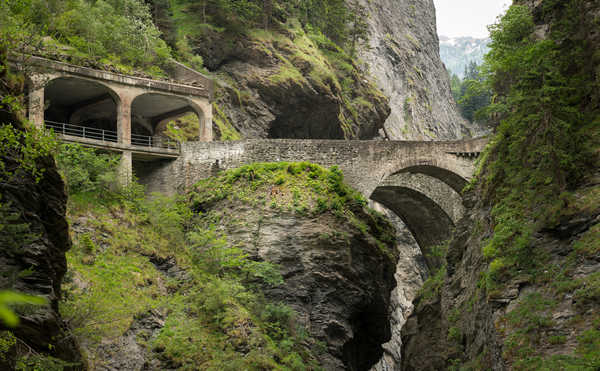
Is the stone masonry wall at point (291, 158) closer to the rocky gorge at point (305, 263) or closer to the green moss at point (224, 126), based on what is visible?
the rocky gorge at point (305, 263)

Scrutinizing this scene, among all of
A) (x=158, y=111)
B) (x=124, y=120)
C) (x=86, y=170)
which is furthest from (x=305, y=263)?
(x=158, y=111)

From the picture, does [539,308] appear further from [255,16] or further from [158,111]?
[255,16]

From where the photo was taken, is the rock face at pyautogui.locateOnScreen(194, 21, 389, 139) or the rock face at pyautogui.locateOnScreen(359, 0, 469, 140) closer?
the rock face at pyautogui.locateOnScreen(194, 21, 389, 139)

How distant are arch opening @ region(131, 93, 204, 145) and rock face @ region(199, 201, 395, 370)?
268 inches

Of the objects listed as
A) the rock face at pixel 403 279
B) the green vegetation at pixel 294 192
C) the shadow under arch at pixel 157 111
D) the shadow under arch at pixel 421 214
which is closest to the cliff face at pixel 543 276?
the green vegetation at pixel 294 192

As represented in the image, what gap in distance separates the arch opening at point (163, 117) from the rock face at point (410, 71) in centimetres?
2438

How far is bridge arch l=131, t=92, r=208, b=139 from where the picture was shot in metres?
27.2

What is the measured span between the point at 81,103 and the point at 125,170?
547cm

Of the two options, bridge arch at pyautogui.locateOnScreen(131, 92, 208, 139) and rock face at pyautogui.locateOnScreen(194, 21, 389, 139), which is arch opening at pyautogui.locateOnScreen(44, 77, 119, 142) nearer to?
bridge arch at pyautogui.locateOnScreen(131, 92, 208, 139)

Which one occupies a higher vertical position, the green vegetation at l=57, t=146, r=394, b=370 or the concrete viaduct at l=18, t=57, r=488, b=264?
the concrete viaduct at l=18, t=57, r=488, b=264

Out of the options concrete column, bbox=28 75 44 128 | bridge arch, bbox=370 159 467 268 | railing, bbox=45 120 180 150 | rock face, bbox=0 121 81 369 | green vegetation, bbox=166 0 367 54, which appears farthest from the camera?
green vegetation, bbox=166 0 367 54

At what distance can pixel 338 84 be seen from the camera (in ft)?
136

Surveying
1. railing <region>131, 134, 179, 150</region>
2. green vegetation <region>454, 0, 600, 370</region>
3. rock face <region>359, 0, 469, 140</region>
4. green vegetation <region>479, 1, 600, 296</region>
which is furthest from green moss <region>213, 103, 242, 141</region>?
rock face <region>359, 0, 469, 140</region>

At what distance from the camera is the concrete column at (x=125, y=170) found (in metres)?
23.1
